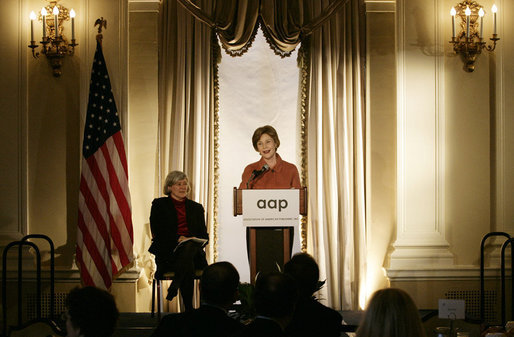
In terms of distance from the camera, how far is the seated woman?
658 centimetres

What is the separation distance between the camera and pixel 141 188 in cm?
765

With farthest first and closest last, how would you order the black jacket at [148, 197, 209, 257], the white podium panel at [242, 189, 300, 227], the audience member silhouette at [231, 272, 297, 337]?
the black jacket at [148, 197, 209, 257]
the white podium panel at [242, 189, 300, 227]
the audience member silhouette at [231, 272, 297, 337]

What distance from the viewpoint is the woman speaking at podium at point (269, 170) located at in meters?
7.67

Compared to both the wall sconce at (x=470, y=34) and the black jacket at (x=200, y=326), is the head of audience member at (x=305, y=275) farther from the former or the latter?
the wall sconce at (x=470, y=34)

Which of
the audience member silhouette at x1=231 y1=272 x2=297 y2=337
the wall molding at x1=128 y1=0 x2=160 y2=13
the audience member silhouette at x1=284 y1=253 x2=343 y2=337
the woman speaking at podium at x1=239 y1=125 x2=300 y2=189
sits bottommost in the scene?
the audience member silhouette at x1=284 y1=253 x2=343 y2=337

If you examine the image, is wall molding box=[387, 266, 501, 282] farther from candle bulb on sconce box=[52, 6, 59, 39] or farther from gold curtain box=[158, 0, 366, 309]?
candle bulb on sconce box=[52, 6, 59, 39]

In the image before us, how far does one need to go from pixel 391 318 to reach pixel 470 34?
5.53 metres

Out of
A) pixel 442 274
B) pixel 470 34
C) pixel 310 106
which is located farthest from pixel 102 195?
pixel 470 34

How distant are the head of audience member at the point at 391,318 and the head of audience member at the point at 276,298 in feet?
1.90

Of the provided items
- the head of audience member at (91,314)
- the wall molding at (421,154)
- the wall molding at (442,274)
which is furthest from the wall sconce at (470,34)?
the head of audience member at (91,314)

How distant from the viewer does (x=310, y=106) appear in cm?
789

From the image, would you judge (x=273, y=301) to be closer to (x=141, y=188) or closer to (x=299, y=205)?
(x=299, y=205)

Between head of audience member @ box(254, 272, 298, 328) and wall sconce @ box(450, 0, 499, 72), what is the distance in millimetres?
4962

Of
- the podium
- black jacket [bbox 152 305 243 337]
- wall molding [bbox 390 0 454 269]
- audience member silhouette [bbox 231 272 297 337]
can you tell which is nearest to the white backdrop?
the podium
